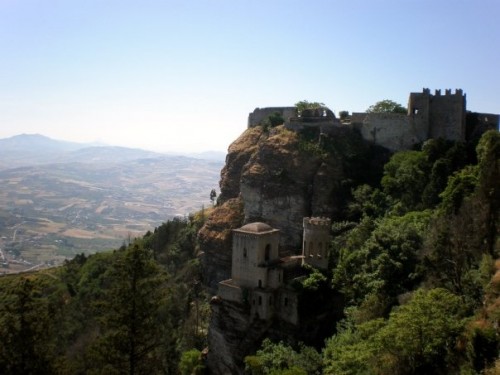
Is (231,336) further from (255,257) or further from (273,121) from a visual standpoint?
(273,121)

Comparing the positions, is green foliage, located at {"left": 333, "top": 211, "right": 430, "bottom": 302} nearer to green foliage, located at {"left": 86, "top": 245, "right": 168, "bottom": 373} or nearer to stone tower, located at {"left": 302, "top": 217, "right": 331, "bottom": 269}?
stone tower, located at {"left": 302, "top": 217, "right": 331, "bottom": 269}

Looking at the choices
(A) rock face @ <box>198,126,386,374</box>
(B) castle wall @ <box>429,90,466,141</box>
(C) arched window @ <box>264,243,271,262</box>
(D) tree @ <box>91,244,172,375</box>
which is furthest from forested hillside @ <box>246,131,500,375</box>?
(D) tree @ <box>91,244,172,375</box>

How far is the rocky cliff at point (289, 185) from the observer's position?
49.1 m

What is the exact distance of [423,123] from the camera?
5016 cm

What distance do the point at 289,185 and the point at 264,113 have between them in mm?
18370

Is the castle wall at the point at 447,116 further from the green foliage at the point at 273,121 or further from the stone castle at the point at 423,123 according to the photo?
the green foliage at the point at 273,121

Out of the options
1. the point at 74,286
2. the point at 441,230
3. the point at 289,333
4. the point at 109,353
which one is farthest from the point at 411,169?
the point at 74,286

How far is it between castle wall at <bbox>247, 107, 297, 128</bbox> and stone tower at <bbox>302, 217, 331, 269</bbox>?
26.1 metres

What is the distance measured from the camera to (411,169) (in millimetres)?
44281

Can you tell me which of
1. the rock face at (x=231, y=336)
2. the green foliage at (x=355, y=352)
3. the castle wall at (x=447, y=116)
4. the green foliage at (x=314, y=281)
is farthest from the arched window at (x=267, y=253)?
the castle wall at (x=447, y=116)

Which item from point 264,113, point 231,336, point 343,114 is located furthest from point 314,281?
point 264,113

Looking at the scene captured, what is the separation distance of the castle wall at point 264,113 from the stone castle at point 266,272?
26715mm

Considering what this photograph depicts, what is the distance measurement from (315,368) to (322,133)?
29816 millimetres

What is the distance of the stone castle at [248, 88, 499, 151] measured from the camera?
48938 mm
